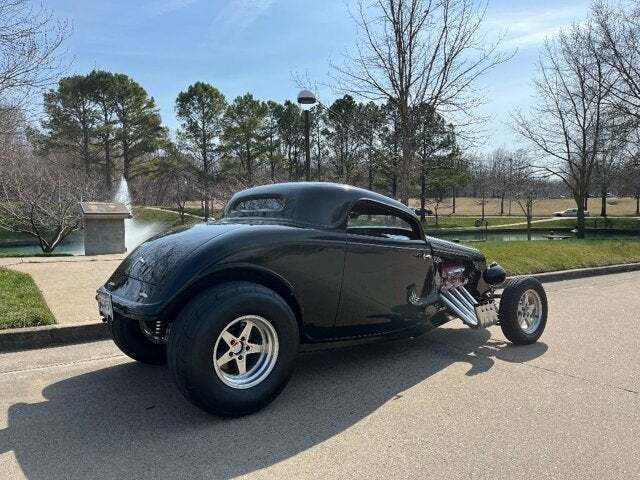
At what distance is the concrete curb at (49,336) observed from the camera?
483 centimetres

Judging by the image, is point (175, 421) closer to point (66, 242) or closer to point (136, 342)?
point (136, 342)

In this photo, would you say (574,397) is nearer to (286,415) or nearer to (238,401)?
(286,415)

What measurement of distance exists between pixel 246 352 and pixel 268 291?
43 cm

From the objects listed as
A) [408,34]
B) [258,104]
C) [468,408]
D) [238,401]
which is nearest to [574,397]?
[468,408]

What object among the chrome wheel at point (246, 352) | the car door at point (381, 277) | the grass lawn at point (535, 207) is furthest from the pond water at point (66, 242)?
the grass lawn at point (535, 207)

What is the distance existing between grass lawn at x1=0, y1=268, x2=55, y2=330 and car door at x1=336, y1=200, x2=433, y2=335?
11.1ft

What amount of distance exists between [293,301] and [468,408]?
1446 millimetres

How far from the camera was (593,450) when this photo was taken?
288cm

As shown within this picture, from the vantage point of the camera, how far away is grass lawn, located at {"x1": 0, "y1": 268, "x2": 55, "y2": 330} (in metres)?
5.09

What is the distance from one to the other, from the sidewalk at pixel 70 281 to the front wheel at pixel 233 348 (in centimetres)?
281

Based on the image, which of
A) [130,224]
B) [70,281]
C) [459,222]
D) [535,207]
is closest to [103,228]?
[70,281]

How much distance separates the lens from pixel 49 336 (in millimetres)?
5027

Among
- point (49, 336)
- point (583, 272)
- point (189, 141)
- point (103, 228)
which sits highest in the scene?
point (189, 141)

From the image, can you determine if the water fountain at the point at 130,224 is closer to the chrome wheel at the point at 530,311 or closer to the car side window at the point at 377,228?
the car side window at the point at 377,228
